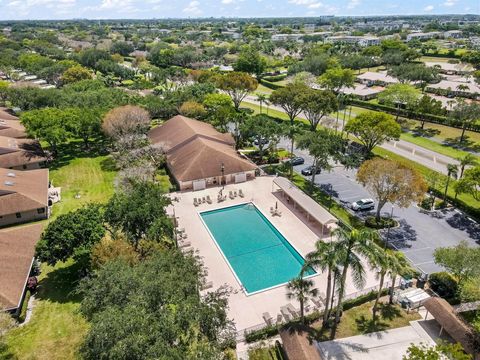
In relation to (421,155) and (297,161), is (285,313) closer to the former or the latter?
(297,161)

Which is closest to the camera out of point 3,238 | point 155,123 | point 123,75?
point 3,238

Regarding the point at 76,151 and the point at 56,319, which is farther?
the point at 76,151

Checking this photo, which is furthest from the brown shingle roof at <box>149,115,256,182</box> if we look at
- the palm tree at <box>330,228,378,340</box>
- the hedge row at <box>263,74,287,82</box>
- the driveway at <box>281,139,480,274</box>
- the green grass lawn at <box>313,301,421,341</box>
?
the hedge row at <box>263,74,287,82</box>

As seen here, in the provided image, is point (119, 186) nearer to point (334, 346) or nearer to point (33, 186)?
point (33, 186)

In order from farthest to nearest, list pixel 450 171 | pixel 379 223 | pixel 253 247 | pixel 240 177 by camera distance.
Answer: pixel 240 177 < pixel 450 171 < pixel 379 223 < pixel 253 247

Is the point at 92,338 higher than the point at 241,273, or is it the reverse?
the point at 92,338

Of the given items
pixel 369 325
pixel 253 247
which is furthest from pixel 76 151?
pixel 369 325

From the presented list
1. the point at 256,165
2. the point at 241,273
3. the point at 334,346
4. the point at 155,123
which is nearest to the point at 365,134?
the point at 256,165
